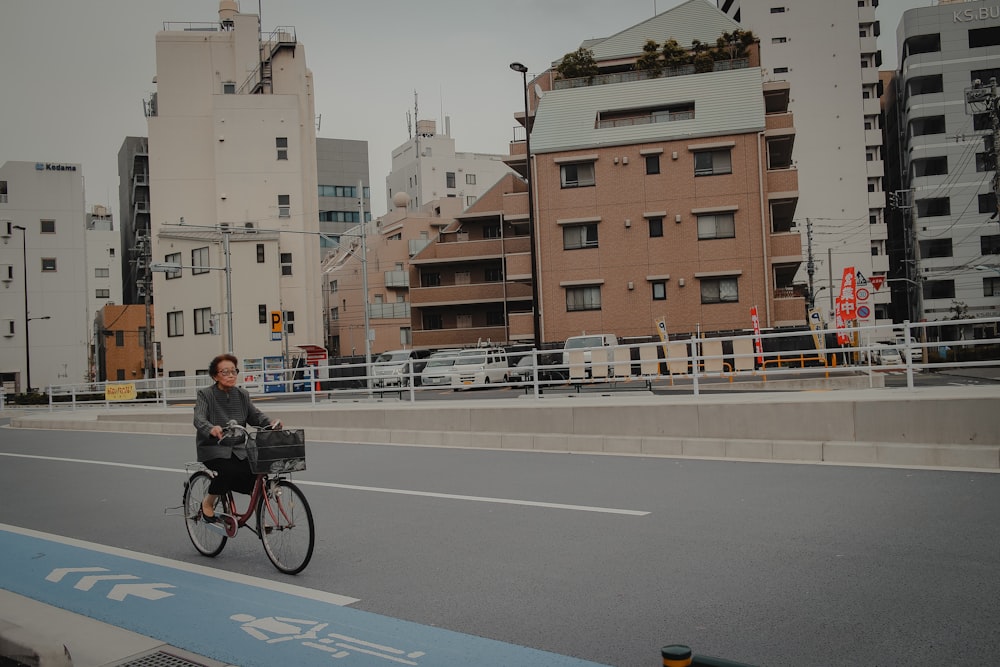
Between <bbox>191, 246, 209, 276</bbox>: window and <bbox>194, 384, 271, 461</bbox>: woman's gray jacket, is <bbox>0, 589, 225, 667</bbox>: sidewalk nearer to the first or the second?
<bbox>194, 384, 271, 461</bbox>: woman's gray jacket

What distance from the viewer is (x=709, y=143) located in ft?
138

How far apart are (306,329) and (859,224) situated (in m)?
43.5

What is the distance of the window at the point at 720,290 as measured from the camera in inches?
1642

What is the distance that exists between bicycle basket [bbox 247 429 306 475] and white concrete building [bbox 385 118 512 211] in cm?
9062

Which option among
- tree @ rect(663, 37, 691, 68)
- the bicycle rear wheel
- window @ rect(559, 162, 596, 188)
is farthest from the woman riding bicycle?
tree @ rect(663, 37, 691, 68)

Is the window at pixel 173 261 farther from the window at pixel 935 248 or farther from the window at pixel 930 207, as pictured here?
the window at pixel 930 207

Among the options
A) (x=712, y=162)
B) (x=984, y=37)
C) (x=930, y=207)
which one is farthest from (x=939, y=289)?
(x=712, y=162)

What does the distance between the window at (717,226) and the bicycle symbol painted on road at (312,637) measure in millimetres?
39090

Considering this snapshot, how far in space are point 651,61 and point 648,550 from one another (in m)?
43.4

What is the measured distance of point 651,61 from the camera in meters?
46.4

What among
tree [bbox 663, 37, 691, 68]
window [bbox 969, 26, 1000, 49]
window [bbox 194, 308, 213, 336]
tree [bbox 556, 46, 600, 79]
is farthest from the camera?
window [bbox 969, 26, 1000, 49]

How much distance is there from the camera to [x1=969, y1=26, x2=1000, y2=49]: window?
6197cm

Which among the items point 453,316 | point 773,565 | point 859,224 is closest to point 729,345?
point 453,316

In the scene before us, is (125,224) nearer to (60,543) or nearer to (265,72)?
(265,72)
